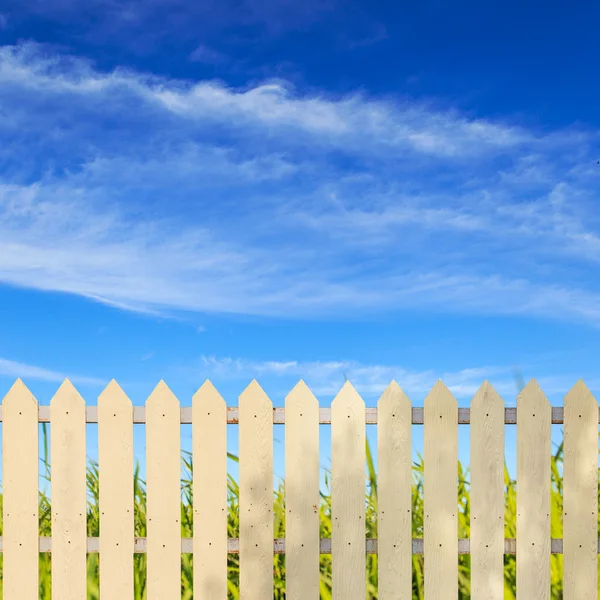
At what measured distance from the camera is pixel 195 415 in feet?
16.8

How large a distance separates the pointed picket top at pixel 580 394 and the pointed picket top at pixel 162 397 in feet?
8.62

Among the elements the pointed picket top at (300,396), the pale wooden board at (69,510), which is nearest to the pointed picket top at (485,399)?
the pointed picket top at (300,396)

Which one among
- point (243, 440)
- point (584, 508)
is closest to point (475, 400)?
point (584, 508)

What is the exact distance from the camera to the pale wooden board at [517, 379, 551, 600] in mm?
5172

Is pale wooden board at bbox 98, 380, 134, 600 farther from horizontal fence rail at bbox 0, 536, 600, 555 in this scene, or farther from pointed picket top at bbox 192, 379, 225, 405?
pointed picket top at bbox 192, 379, 225, 405

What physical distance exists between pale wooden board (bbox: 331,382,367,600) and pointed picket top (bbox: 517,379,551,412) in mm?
1067

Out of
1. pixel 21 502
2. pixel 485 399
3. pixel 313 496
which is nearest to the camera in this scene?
pixel 313 496

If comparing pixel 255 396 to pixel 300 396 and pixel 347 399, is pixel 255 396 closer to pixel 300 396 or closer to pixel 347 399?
pixel 300 396

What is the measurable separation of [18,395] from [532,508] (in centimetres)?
352

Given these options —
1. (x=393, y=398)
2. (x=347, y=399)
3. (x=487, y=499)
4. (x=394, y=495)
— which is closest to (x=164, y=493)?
(x=347, y=399)

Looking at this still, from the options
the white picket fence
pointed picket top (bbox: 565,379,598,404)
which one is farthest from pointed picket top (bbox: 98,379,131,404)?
pointed picket top (bbox: 565,379,598,404)

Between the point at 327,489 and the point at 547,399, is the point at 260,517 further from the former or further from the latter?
the point at 547,399

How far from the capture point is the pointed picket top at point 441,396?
5.13 meters

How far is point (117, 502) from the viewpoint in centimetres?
518
